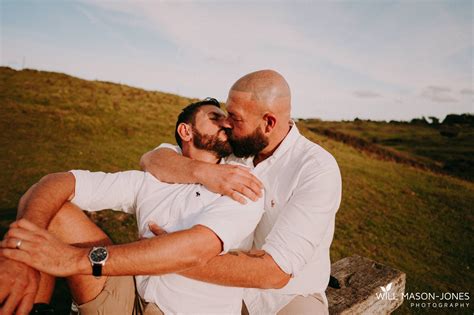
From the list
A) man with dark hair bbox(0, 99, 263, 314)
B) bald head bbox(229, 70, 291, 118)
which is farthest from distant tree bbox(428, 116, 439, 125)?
man with dark hair bbox(0, 99, 263, 314)

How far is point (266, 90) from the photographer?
3586mm

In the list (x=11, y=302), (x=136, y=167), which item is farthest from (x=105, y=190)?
(x=136, y=167)

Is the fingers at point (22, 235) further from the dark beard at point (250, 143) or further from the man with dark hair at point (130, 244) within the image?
the dark beard at point (250, 143)

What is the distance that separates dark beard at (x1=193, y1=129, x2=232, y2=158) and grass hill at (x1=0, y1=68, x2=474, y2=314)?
13.2ft

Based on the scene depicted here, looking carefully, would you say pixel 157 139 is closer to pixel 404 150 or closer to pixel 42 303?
pixel 42 303

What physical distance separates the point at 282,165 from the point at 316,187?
1.81ft

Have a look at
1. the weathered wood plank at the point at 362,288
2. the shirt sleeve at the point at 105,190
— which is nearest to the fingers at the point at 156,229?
the shirt sleeve at the point at 105,190

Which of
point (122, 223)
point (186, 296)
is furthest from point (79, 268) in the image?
point (122, 223)

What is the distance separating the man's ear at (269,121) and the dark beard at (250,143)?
0.09 meters

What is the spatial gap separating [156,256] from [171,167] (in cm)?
119

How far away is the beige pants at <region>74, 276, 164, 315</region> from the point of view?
2771 millimetres

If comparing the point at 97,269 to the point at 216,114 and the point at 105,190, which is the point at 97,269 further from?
the point at 216,114

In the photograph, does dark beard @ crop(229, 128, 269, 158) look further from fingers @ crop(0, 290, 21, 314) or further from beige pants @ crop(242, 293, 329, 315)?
fingers @ crop(0, 290, 21, 314)

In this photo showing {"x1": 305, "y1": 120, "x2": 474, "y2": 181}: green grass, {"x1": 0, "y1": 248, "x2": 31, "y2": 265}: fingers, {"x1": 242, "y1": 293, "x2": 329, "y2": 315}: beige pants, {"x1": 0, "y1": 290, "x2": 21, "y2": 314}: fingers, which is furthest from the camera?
{"x1": 305, "y1": 120, "x2": 474, "y2": 181}: green grass
